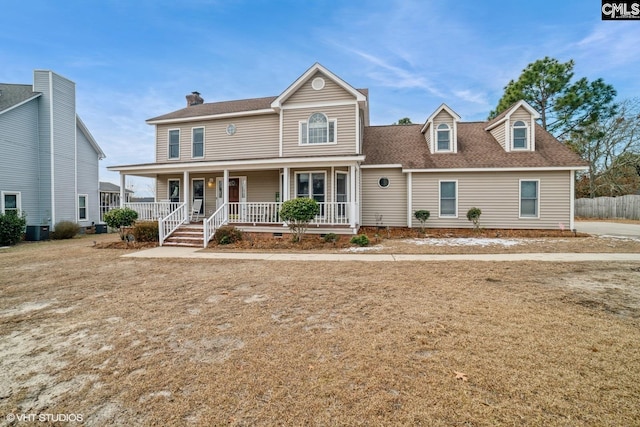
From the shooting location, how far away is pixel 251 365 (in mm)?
2822

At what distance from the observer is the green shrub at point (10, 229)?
12852mm

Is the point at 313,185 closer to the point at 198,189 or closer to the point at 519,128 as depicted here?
Result: the point at 198,189

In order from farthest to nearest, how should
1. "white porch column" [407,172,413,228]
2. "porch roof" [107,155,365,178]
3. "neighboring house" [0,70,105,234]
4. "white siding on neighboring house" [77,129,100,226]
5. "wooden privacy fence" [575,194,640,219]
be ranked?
1. "wooden privacy fence" [575,194,640,219]
2. "white siding on neighboring house" [77,129,100,226]
3. "neighboring house" [0,70,105,234]
4. "white porch column" [407,172,413,228]
5. "porch roof" [107,155,365,178]

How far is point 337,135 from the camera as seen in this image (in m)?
13.4

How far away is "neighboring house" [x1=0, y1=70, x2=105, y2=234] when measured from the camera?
15242mm

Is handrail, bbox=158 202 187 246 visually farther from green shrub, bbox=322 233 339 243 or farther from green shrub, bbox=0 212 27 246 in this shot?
green shrub, bbox=0 212 27 246

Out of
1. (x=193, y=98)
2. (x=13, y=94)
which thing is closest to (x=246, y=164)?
(x=193, y=98)

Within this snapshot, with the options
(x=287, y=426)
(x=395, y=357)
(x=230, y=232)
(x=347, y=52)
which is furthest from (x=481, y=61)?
(x=287, y=426)

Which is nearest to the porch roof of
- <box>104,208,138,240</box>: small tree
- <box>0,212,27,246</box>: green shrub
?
<box>104,208,138,240</box>: small tree

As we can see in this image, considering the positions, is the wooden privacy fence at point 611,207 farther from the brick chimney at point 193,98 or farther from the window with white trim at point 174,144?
the brick chimney at point 193,98

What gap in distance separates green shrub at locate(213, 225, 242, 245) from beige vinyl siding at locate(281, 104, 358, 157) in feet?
15.8

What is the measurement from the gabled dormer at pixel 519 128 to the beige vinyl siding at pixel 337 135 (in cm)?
803

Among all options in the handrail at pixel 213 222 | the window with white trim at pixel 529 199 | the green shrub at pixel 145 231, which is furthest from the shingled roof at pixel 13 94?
the window with white trim at pixel 529 199

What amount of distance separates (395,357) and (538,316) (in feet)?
8.36
